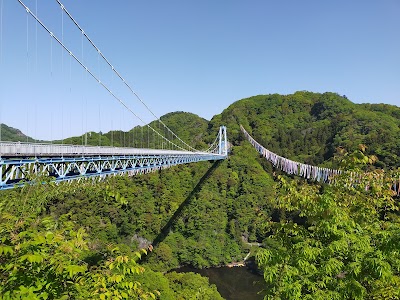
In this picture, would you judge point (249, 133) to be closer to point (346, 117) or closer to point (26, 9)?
point (346, 117)

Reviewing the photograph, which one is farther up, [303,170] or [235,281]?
[303,170]

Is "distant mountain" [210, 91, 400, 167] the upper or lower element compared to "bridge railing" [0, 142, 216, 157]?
upper

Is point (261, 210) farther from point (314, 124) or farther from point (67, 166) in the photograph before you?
point (314, 124)

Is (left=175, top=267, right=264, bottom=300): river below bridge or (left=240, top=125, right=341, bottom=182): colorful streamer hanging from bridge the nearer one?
(left=240, top=125, right=341, bottom=182): colorful streamer hanging from bridge

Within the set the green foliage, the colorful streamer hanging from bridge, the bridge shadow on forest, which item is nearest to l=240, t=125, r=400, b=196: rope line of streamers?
the colorful streamer hanging from bridge

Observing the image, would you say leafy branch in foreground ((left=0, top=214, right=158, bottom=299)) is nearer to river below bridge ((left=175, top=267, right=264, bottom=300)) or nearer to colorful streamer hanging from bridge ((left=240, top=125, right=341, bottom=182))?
colorful streamer hanging from bridge ((left=240, top=125, right=341, bottom=182))

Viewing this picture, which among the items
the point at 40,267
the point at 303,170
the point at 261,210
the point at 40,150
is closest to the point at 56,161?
the point at 40,150

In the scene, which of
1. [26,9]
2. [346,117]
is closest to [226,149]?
[346,117]
